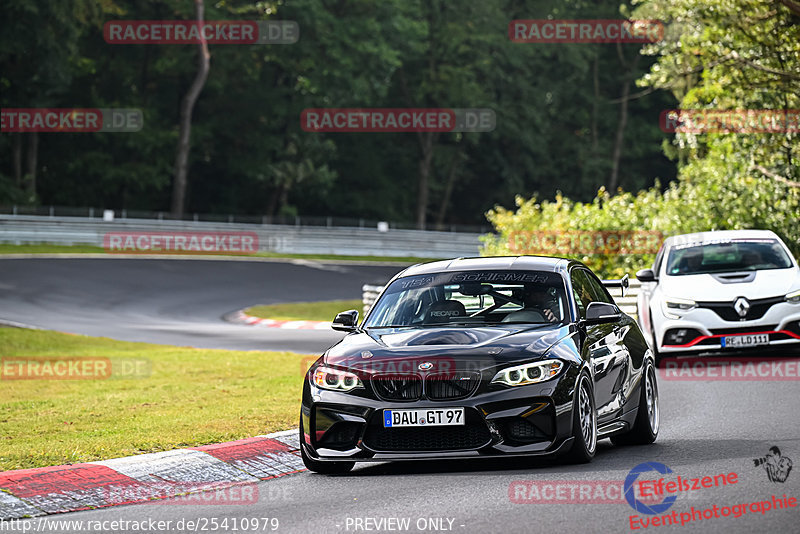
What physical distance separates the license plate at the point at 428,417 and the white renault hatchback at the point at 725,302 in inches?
336

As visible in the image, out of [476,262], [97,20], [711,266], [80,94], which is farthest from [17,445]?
[80,94]

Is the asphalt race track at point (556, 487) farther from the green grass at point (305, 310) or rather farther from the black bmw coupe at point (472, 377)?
the green grass at point (305, 310)

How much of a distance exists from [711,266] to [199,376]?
7.01 m

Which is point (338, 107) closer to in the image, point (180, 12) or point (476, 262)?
point (180, 12)

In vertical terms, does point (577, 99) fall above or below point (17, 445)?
above

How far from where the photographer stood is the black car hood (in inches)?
341

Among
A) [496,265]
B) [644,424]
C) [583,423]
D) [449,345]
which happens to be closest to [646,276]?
[644,424]

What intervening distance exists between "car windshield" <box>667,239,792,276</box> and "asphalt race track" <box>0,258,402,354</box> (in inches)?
264

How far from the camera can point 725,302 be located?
53.4 feet

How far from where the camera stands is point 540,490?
311 inches

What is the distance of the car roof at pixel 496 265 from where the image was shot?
1009 centimetres

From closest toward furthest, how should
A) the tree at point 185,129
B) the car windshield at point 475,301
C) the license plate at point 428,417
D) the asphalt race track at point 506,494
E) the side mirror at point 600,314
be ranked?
the asphalt race track at point 506,494, the license plate at point 428,417, the side mirror at point 600,314, the car windshield at point 475,301, the tree at point 185,129

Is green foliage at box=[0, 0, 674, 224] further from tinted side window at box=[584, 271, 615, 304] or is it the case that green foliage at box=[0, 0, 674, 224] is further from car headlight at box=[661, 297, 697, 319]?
tinted side window at box=[584, 271, 615, 304]

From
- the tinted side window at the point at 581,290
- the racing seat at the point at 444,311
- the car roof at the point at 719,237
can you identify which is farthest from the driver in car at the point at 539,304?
the car roof at the point at 719,237
